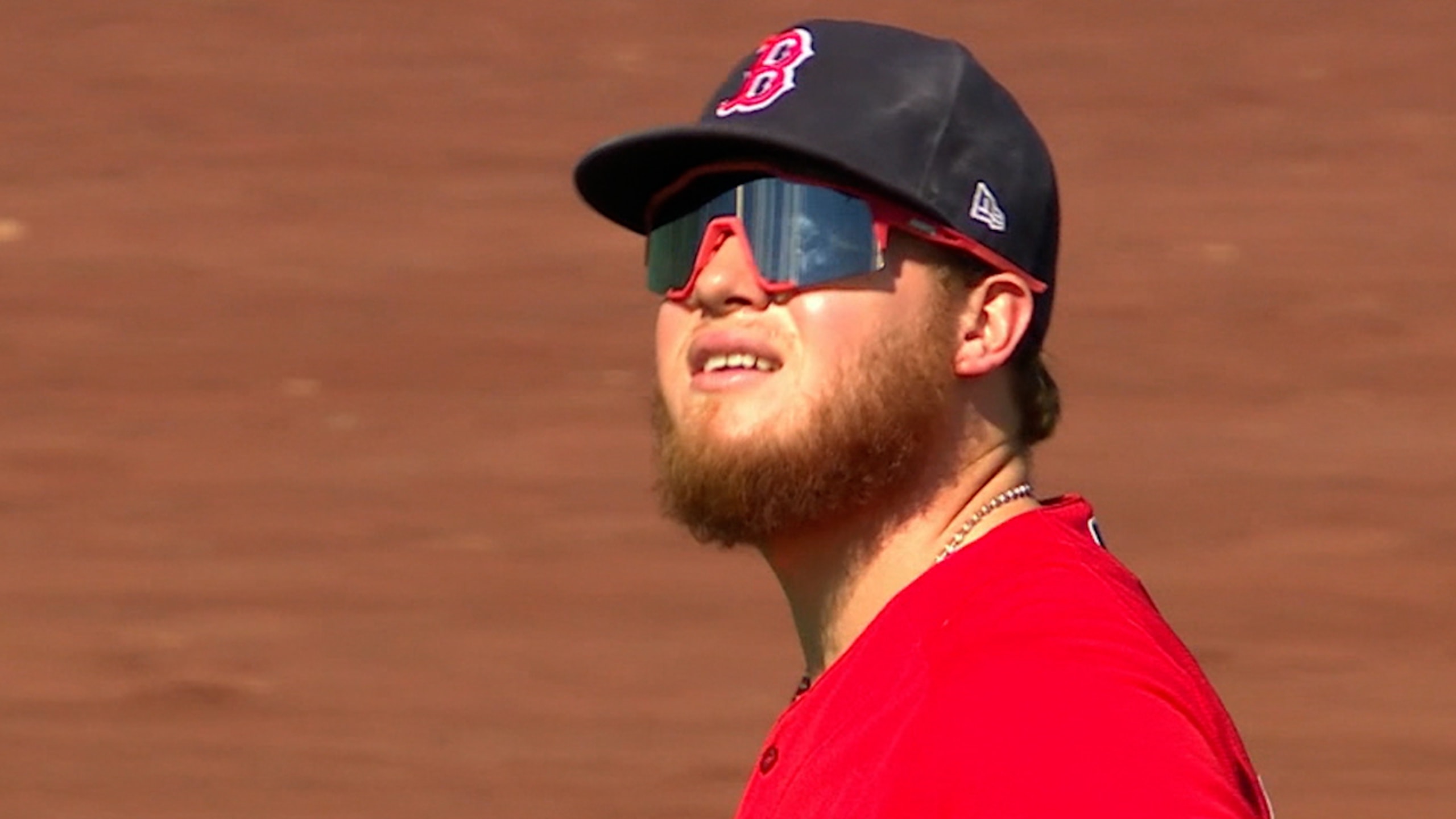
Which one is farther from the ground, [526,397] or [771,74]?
[771,74]

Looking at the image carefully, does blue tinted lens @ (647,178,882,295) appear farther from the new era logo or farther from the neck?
the neck

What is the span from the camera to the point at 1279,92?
26.9 feet

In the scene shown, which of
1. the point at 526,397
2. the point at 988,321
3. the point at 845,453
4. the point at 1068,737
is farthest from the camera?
the point at 526,397

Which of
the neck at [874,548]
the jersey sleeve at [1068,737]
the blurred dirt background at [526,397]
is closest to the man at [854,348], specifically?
the neck at [874,548]

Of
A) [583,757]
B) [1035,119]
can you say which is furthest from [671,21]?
[583,757]

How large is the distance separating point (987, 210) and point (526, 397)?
16.0 feet

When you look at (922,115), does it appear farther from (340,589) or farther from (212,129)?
(212,129)

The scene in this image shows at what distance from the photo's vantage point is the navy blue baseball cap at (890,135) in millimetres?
2463

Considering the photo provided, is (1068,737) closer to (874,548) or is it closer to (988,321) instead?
(874,548)

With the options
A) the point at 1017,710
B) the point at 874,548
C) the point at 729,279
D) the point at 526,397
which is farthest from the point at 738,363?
the point at 526,397

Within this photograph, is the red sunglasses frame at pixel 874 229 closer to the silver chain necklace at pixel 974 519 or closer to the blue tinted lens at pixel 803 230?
the blue tinted lens at pixel 803 230

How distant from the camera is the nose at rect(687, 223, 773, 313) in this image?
2564 millimetres

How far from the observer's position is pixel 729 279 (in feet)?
8.50

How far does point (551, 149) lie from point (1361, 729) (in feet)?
10.3
